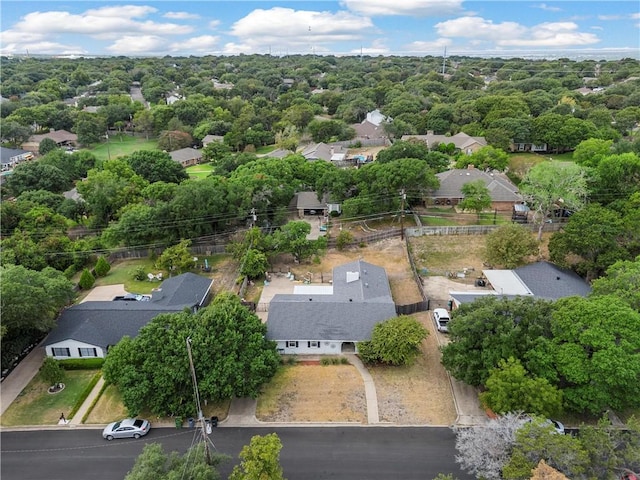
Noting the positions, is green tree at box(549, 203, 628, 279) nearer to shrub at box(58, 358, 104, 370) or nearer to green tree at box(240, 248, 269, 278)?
Answer: green tree at box(240, 248, 269, 278)

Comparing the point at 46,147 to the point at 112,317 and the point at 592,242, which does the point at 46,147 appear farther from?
the point at 592,242

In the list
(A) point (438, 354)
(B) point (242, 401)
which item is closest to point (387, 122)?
(A) point (438, 354)

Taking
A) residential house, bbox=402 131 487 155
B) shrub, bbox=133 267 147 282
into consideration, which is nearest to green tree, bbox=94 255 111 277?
shrub, bbox=133 267 147 282

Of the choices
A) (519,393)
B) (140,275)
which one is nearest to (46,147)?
(140,275)

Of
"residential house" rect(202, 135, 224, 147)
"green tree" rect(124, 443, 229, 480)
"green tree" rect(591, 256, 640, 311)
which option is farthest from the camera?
"residential house" rect(202, 135, 224, 147)

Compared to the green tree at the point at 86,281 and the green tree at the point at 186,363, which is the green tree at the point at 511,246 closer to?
the green tree at the point at 186,363

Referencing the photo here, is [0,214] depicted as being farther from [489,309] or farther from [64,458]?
[489,309]

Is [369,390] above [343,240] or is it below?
below
